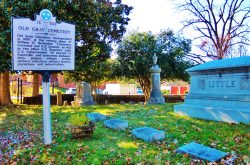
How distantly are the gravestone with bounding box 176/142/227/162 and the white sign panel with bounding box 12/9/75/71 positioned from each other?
10.9 feet

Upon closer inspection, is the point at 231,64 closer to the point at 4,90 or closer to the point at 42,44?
the point at 42,44

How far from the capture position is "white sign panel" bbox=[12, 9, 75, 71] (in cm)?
589

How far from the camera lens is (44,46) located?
6160mm

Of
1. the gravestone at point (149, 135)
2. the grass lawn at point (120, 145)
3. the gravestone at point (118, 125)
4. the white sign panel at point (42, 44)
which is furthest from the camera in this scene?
the gravestone at point (118, 125)

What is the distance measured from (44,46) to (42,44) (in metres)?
0.06

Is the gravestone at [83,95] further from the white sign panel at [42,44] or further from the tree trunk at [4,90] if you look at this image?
the white sign panel at [42,44]

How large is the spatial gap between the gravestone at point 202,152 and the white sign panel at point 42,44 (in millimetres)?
3321

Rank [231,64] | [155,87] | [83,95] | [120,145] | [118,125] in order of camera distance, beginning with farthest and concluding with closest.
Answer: [155,87] < [83,95] < [231,64] < [118,125] < [120,145]

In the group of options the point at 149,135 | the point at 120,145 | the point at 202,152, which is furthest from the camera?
the point at 149,135

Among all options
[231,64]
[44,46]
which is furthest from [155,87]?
[44,46]

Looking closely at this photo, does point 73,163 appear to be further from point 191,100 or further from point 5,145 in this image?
point 191,100

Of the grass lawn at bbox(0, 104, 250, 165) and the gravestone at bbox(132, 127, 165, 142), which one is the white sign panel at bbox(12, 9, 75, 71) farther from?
the gravestone at bbox(132, 127, 165, 142)

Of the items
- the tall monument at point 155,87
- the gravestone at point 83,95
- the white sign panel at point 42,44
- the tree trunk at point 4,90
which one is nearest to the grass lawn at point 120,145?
the white sign panel at point 42,44

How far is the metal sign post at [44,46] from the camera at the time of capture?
5.90m
